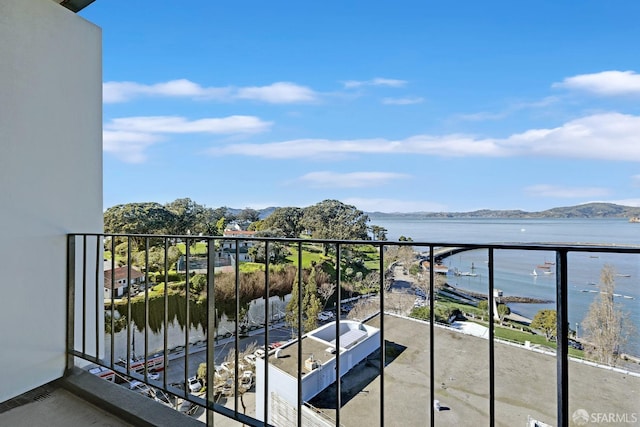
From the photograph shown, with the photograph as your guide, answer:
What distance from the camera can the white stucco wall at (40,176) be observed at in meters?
1.87

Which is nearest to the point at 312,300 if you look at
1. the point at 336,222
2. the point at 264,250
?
the point at 264,250

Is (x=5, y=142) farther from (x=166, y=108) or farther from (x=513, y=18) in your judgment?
(x=513, y=18)

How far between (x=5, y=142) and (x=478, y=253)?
2.42 metres

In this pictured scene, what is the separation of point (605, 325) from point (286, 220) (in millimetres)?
6158

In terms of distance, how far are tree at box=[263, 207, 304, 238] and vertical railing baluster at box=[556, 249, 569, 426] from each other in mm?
5566

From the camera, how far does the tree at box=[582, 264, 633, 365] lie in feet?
4.84

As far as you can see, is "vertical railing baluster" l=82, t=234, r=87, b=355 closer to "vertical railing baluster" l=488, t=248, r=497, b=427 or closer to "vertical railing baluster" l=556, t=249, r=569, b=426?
"vertical railing baluster" l=488, t=248, r=497, b=427

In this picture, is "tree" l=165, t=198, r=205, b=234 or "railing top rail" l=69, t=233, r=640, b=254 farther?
"tree" l=165, t=198, r=205, b=234

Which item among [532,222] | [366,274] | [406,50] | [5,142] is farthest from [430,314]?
[406,50]

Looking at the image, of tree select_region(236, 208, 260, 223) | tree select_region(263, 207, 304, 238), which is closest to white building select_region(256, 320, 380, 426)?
tree select_region(263, 207, 304, 238)

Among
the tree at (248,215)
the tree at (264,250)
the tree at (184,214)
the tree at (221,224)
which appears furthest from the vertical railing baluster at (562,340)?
the tree at (248,215)

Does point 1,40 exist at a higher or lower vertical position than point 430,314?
higher

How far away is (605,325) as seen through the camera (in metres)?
1.62

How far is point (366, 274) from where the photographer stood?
7.61ft
